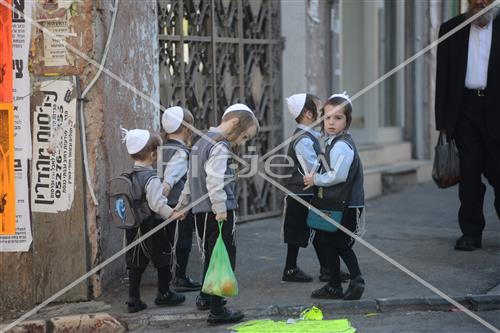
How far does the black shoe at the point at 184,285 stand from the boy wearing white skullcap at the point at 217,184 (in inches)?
26.5

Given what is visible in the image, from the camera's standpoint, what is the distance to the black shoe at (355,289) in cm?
582

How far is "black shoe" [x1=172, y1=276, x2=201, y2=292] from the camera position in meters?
6.37

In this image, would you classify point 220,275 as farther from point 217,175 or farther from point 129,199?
point 129,199

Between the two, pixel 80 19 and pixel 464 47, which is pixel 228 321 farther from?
pixel 464 47

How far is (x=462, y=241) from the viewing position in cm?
730

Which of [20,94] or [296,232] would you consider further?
[296,232]

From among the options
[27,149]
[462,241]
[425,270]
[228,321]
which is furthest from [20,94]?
[462,241]

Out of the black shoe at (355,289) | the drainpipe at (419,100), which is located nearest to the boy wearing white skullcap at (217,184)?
the black shoe at (355,289)

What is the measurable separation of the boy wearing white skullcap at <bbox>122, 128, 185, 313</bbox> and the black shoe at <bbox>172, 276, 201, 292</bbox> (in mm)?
487

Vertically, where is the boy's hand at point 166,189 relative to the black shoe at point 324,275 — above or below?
above

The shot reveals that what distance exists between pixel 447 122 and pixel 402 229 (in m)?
1.56

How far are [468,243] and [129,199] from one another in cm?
315

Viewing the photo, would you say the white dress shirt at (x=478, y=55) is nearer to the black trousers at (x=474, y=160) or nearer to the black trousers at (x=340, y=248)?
the black trousers at (x=474, y=160)

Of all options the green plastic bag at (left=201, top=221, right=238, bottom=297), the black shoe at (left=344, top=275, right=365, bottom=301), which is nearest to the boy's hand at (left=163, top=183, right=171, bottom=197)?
the green plastic bag at (left=201, top=221, right=238, bottom=297)
